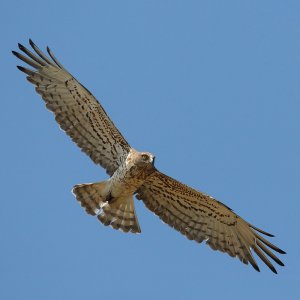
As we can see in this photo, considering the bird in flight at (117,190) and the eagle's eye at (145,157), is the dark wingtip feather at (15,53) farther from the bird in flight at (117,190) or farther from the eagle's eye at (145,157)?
the eagle's eye at (145,157)

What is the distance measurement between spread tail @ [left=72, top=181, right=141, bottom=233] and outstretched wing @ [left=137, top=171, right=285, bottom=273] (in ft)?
1.16

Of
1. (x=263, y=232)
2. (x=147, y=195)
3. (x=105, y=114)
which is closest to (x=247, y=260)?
(x=263, y=232)

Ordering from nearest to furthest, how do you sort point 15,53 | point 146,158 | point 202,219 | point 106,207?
1. point 146,158
2. point 15,53
3. point 106,207
4. point 202,219

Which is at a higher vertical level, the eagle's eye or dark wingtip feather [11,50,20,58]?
dark wingtip feather [11,50,20,58]

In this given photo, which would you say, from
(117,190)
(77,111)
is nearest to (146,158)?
(117,190)

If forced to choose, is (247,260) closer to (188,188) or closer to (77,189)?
(188,188)

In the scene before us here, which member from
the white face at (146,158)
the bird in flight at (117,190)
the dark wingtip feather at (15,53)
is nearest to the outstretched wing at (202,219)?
the bird in flight at (117,190)

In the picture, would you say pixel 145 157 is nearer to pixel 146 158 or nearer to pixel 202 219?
pixel 146 158

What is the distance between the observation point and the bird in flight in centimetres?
1912

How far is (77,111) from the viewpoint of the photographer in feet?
63.3

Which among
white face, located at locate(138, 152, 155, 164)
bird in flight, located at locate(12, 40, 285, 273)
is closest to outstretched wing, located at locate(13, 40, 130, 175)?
bird in flight, located at locate(12, 40, 285, 273)

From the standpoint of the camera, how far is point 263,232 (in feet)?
62.6

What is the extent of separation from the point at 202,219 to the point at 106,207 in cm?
162

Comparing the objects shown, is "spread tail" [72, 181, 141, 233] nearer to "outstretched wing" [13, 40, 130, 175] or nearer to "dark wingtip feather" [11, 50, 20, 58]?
"outstretched wing" [13, 40, 130, 175]
